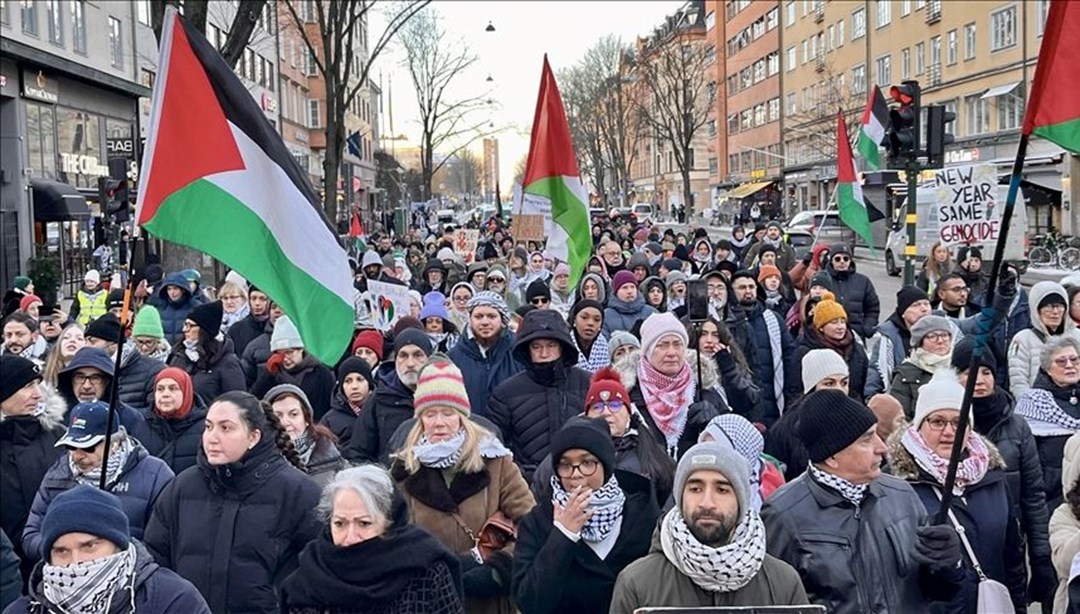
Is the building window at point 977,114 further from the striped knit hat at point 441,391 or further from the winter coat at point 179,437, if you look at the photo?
the striped knit hat at point 441,391

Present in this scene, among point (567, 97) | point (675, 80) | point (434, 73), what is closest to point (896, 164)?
point (434, 73)

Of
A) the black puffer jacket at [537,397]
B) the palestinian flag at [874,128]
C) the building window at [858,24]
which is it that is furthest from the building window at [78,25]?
the building window at [858,24]

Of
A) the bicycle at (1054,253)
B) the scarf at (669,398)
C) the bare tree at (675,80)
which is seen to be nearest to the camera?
the scarf at (669,398)

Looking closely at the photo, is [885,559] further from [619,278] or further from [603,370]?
[619,278]

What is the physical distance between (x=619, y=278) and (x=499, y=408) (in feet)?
16.0

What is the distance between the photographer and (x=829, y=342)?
8609mm

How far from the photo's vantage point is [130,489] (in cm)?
536

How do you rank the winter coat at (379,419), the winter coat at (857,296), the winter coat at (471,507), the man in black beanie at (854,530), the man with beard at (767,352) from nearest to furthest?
the man in black beanie at (854,530)
the winter coat at (471,507)
the winter coat at (379,419)
the man with beard at (767,352)
the winter coat at (857,296)

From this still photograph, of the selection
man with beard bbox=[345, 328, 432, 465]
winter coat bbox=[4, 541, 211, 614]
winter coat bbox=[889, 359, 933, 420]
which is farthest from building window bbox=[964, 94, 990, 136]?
winter coat bbox=[4, 541, 211, 614]

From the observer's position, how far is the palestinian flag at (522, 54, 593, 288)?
33.1 ft

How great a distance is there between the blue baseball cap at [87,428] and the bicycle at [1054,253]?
3006 centimetres

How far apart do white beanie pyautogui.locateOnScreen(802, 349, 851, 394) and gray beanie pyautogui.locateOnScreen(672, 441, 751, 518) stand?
9.05 feet

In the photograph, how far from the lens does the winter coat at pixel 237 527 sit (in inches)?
188

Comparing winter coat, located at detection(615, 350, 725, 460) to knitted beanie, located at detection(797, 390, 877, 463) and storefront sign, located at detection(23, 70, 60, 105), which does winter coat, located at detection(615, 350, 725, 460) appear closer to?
knitted beanie, located at detection(797, 390, 877, 463)
